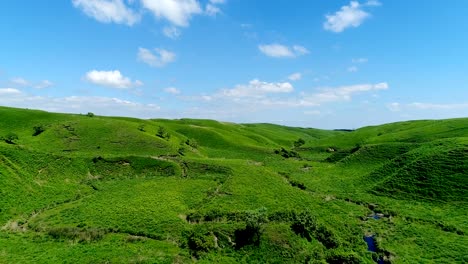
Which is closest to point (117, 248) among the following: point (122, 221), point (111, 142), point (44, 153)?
point (122, 221)

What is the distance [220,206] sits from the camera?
55.7m

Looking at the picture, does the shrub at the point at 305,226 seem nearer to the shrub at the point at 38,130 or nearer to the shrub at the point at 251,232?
the shrub at the point at 251,232

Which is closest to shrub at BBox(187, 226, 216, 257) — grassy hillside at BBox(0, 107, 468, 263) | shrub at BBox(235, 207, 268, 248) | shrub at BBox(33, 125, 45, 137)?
grassy hillside at BBox(0, 107, 468, 263)

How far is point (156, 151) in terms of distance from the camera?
308 feet

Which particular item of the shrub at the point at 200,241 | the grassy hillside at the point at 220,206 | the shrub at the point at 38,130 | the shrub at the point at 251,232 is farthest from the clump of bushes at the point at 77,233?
the shrub at the point at 38,130

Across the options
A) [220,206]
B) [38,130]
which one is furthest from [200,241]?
[38,130]

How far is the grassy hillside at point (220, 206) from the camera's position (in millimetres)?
42969

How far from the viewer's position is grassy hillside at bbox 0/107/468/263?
141ft

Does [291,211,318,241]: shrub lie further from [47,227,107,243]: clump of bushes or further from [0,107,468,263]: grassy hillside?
[47,227,107,243]: clump of bushes

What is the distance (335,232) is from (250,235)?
13475mm

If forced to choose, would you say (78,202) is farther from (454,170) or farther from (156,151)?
(454,170)

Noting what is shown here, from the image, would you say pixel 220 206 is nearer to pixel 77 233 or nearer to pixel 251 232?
pixel 251 232

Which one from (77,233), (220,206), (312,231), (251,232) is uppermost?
(220,206)

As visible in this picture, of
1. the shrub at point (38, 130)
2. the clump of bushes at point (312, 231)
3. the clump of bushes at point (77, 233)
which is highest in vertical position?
the shrub at point (38, 130)
